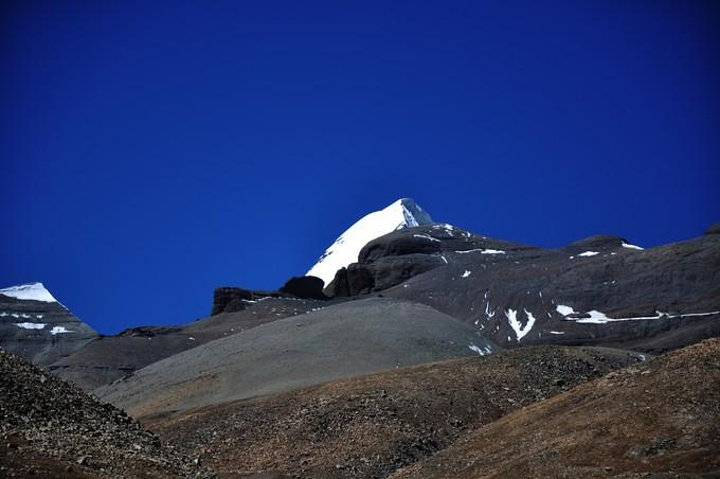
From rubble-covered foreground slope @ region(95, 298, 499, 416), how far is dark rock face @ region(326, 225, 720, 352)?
115 ft

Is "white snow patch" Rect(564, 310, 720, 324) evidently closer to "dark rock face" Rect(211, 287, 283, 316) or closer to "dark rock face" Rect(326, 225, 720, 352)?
"dark rock face" Rect(326, 225, 720, 352)

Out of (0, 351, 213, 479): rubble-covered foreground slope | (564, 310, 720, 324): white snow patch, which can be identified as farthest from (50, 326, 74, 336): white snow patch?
(0, 351, 213, 479): rubble-covered foreground slope

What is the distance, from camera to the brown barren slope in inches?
1143

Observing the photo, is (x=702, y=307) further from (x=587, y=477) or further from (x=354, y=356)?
(x=587, y=477)

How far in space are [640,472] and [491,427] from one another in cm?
1431

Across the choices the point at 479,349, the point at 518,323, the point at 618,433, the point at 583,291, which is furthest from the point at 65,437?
the point at 583,291

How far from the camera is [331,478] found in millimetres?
41125

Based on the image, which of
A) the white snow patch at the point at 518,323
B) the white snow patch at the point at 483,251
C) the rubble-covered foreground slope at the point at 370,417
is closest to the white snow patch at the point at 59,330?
the white snow patch at the point at 518,323

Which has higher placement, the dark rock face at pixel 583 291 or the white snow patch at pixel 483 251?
the white snow patch at pixel 483 251

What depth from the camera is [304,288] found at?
17475cm

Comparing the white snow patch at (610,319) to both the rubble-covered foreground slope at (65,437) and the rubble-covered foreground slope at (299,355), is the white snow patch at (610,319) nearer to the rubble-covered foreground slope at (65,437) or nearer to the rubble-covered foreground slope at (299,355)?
the rubble-covered foreground slope at (299,355)

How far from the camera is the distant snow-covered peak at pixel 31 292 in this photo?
15575 cm

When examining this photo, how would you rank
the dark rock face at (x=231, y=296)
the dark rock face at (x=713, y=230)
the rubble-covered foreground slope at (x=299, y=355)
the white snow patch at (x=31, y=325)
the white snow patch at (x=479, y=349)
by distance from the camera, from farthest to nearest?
1. the dark rock face at (x=231, y=296)
2. the white snow patch at (x=31, y=325)
3. the dark rock face at (x=713, y=230)
4. the white snow patch at (x=479, y=349)
5. the rubble-covered foreground slope at (x=299, y=355)

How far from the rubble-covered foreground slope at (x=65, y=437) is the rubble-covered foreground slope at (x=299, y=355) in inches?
944
